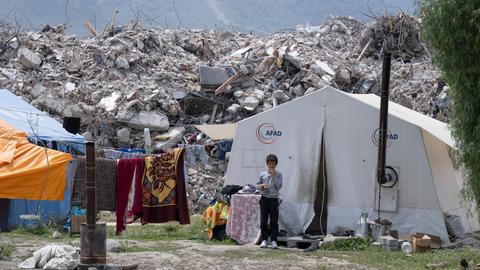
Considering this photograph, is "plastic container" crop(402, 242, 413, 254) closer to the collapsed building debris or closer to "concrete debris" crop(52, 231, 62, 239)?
"concrete debris" crop(52, 231, 62, 239)

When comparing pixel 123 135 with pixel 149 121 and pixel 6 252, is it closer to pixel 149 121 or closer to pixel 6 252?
pixel 149 121

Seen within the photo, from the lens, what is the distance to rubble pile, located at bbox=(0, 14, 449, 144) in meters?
23.0

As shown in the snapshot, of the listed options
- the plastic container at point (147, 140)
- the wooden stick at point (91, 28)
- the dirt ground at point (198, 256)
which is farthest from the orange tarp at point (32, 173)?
the wooden stick at point (91, 28)

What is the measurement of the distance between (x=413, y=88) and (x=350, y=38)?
5.23 metres

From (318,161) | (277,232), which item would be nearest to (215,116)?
(318,161)

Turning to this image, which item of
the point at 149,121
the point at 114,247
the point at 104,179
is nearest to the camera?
the point at 114,247

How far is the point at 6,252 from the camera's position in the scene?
1084 centimetres

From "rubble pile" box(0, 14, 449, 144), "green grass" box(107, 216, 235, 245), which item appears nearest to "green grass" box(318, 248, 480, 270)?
"green grass" box(107, 216, 235, 245)

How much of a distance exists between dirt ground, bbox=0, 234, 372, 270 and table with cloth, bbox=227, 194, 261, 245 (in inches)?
15.5

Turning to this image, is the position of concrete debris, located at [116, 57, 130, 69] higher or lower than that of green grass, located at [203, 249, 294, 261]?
higher

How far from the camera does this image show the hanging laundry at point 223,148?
22.2m

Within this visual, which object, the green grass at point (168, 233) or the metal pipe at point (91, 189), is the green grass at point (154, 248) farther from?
the metal pipe at point (91, 189)

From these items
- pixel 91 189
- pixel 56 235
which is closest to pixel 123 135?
pixel 56 235

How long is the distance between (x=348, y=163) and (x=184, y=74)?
36.7 feet
